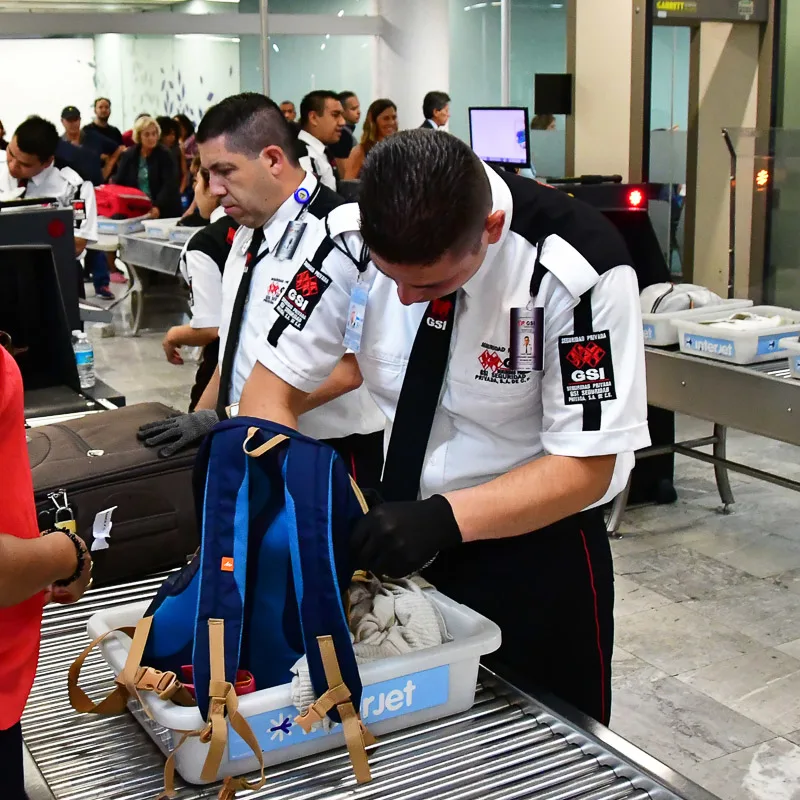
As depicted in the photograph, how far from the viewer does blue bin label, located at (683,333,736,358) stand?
3.39m

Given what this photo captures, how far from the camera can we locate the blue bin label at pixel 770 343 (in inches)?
131

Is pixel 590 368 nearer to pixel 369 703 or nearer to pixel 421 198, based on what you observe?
pixel 421 198

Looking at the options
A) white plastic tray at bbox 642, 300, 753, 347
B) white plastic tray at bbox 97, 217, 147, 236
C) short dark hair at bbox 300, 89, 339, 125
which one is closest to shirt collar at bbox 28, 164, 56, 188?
white plastic tray at bbox 97, 217, 147, 236

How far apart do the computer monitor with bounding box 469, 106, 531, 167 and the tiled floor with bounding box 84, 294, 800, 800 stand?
282cm

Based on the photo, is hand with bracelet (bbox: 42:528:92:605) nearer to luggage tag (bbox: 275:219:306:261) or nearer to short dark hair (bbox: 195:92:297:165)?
luggage tag (bbox: 275:219:306:261)

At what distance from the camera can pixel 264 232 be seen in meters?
2.56

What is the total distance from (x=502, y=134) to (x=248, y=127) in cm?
485

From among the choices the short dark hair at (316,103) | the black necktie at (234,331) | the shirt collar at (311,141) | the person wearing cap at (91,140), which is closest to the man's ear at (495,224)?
the black necktie at (234,331)

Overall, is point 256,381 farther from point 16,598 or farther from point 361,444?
point 361,444

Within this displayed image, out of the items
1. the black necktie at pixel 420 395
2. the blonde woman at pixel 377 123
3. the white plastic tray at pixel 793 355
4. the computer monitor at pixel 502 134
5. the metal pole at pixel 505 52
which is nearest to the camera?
the black necktie at pixel 420 395

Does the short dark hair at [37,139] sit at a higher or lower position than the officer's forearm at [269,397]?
higher

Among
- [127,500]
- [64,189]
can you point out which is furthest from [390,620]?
[64,189]

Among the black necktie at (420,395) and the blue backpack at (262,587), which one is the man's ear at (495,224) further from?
the blue backpack at (262,587)

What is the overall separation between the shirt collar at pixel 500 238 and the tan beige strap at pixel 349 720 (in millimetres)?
505
